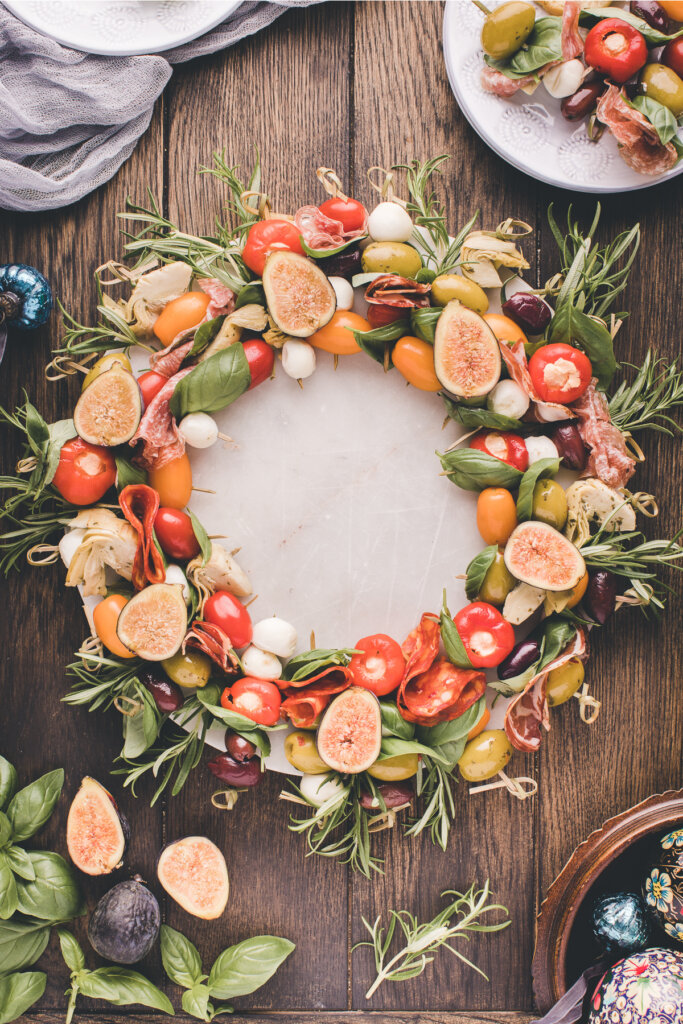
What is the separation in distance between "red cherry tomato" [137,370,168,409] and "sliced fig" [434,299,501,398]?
0.46 m

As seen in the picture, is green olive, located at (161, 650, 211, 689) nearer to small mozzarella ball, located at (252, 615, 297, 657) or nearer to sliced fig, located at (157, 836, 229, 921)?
small mozzarella ball, located at (252, 615, 297, 657)

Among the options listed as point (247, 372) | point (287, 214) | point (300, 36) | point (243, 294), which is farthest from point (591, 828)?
point (300, 36)

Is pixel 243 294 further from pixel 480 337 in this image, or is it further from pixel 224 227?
pixel 480 337

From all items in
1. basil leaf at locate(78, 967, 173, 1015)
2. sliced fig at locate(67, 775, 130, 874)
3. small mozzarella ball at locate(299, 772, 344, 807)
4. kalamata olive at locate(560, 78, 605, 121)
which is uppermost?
kalamata olive at locate(560, 78, 605, 121)

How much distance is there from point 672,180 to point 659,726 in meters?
1.03

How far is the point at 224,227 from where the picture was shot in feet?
4.30

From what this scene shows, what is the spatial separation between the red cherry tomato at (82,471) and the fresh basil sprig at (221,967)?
796 millimetres

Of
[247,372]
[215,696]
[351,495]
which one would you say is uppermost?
[247,372]

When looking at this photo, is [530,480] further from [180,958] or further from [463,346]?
[180,958]

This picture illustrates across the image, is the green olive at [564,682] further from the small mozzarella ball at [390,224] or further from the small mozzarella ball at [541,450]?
the small mozzarella ball at [390,224]

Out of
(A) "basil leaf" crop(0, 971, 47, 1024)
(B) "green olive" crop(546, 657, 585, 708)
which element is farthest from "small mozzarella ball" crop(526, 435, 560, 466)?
(A) "basil leaf" crop(0, 971, 47, 1024)

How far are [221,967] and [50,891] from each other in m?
0.33

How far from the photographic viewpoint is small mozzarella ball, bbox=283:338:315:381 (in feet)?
3.93

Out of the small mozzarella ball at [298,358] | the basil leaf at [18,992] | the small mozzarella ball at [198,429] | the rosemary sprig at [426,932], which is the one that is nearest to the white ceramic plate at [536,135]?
the small mozzarella ball at [298,358]
